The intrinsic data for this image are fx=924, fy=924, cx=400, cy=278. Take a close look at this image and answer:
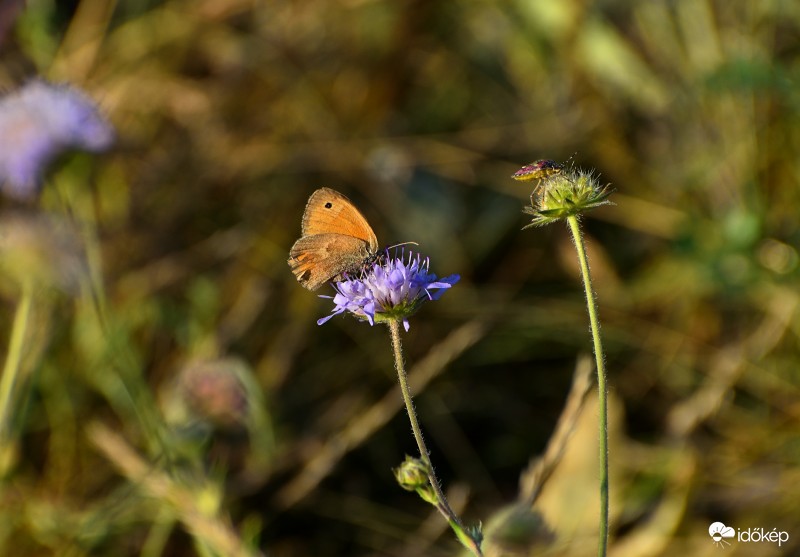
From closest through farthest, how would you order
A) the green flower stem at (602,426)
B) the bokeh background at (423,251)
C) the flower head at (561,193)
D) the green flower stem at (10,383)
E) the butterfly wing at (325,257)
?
the green flower stem at (602,426) → the flower head at (561,193) → the butterfly wing at (325,257) → the green flower stem at (10,383) → the bokeh background at (423,251)

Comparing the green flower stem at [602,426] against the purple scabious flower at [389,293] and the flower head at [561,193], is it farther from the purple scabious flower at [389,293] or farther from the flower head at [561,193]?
the purple scabious flower at [389,293]

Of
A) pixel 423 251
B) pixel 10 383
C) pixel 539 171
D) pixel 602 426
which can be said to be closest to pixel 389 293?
pixel 539 171

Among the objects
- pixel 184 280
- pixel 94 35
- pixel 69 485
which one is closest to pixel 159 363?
pixel 184 280

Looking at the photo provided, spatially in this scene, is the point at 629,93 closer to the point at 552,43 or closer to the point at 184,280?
the point at 552,43

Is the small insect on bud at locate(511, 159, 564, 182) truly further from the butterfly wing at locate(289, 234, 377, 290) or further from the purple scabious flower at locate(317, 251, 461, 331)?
the butterfly wing at locate(289, 234, 377, 290)

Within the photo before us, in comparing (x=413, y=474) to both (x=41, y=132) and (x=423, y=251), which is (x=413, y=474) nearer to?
(x=41, y=132)

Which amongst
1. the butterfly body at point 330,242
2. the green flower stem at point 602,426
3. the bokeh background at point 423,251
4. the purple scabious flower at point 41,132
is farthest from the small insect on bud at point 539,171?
the purple scabious flower at point 41,132
